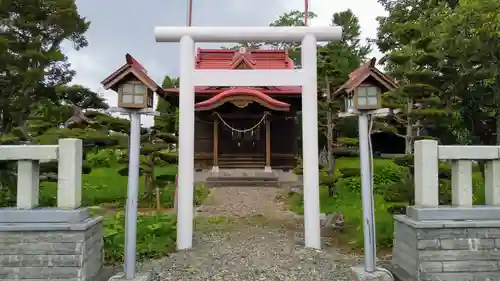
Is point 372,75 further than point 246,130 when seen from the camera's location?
No

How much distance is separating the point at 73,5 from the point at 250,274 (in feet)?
33.8

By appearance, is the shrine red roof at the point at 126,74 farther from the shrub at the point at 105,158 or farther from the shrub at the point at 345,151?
the shrub at the point at 105,158

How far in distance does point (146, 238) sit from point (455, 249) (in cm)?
448

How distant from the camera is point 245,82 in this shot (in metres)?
5.85

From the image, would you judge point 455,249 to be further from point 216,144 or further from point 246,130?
point 216,144

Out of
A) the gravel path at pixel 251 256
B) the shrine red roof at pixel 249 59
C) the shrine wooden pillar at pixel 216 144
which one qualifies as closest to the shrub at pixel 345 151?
the gravel path at pixel 251 256

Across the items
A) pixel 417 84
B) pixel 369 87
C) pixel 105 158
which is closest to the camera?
pixel 369 87

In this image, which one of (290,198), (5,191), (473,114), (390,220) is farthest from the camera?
(290,198)

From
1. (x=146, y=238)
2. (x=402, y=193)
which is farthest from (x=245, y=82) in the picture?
(x=402, y=193)

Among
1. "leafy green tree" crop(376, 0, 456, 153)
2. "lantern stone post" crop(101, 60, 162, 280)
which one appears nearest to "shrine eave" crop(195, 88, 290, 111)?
"leafy green tree" crop(376, 0, 456, 153)

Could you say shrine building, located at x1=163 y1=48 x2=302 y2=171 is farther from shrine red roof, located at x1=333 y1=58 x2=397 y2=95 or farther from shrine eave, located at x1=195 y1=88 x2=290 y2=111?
Result: shrine red roof, located at x1=333 y1=58 x2=397 y2=95

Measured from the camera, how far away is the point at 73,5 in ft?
36.7

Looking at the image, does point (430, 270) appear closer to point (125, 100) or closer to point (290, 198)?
point (125, 100)

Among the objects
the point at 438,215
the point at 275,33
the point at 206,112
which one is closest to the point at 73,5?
the point at 206,112
